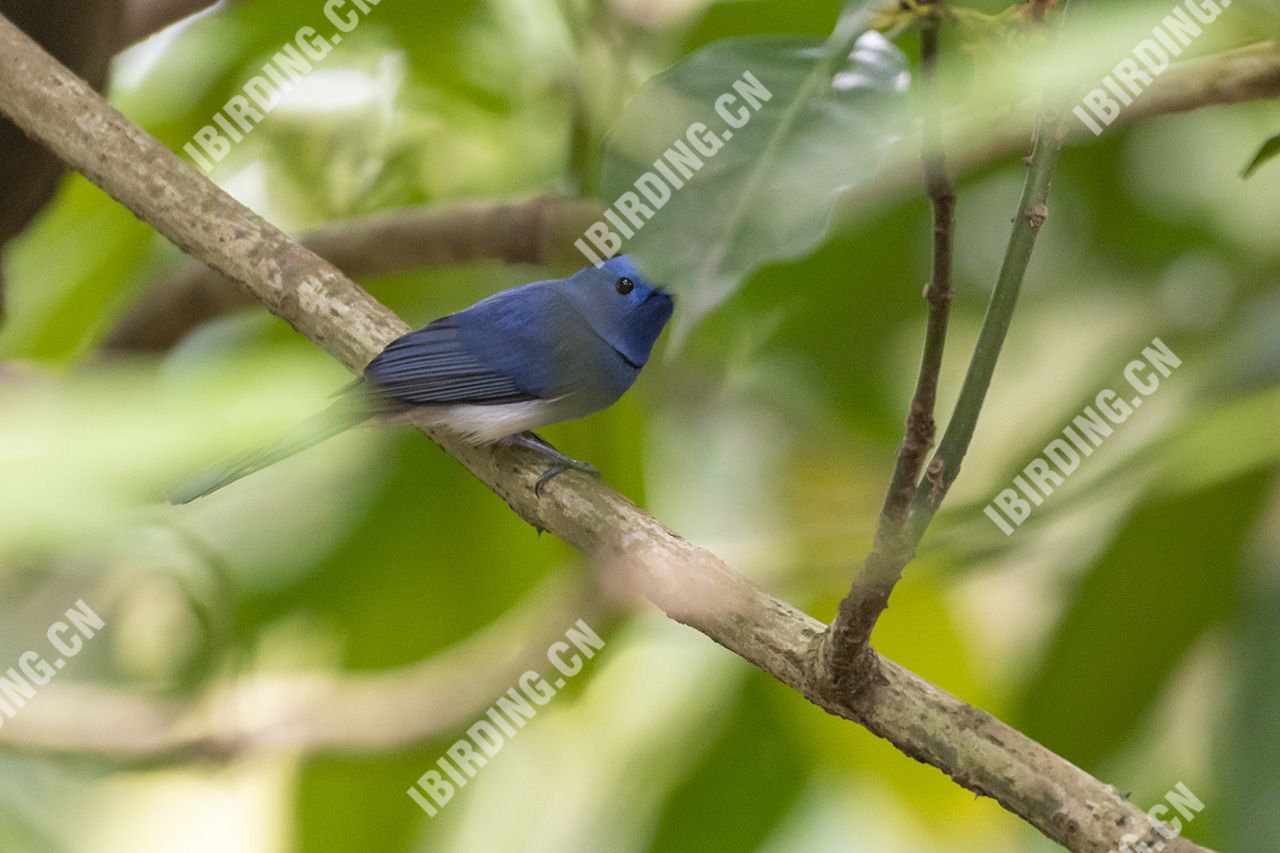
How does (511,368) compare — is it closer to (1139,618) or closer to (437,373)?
(437,373)

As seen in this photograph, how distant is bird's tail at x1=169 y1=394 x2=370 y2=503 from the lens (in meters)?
1.89

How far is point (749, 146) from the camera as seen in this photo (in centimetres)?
150

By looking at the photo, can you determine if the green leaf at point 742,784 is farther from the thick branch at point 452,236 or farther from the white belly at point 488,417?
the thick branch at point 452,236

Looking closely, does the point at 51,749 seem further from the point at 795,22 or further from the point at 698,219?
the point at 795,22

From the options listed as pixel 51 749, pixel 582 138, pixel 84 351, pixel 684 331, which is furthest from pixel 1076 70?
pixel 84 351

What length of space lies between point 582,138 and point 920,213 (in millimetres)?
704

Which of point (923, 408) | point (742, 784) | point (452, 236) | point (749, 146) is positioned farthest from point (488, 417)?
point (923, 408)

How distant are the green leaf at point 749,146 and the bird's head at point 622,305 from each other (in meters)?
0.63

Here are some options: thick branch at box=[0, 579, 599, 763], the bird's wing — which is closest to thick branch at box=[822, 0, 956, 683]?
the bird's wing

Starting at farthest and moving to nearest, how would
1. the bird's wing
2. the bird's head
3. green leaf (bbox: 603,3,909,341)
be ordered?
the bird's head → the bird's wing → green leaf (bbox: 603,3,909,341)

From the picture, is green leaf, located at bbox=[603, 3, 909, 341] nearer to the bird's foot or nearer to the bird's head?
the bird's foot

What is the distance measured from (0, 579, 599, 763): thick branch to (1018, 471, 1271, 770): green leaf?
0.83 m

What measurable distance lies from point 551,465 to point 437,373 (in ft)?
1.14

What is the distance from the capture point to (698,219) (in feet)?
4.62
